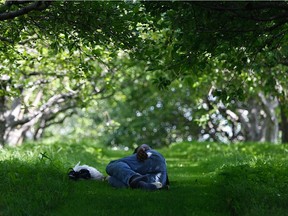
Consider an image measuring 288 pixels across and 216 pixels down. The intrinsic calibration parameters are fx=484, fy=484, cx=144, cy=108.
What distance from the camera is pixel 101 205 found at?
7852mm

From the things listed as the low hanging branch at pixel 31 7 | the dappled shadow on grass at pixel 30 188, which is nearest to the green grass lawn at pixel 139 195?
the dappled shadow on grass at pixel 30 188

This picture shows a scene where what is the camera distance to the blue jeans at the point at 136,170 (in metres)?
9.69

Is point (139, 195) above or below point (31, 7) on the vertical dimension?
below

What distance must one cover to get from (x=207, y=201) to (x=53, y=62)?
11403 mm

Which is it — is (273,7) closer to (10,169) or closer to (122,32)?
(122,32)

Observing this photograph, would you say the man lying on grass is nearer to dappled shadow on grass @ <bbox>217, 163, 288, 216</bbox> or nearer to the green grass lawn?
the green grass lawn

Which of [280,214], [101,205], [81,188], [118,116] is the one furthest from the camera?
[118,116]

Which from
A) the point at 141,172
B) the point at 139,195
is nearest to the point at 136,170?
the point at 141,172

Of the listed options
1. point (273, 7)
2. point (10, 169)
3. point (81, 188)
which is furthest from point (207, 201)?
point (10, 169)

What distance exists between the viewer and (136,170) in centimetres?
1007

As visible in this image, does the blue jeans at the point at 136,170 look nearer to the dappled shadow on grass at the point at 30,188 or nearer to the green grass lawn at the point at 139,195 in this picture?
the green grass lawn at the point at 139,195

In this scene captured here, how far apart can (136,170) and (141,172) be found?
0.11 metres

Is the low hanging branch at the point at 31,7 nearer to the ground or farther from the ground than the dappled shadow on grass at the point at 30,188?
farther from the ground

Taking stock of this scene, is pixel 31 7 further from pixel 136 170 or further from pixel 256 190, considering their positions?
pixel 256 190
